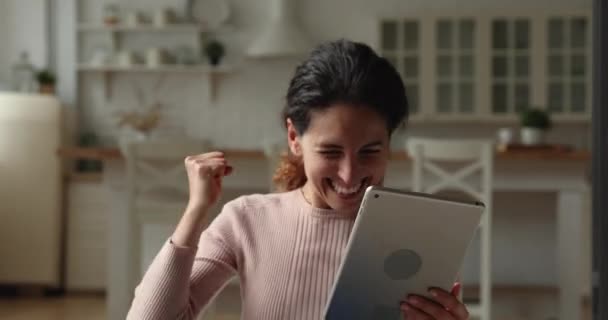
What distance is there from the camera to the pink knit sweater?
110 cm

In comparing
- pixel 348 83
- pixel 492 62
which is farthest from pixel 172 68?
pixel 348 83

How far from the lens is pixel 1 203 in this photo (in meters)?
5.03

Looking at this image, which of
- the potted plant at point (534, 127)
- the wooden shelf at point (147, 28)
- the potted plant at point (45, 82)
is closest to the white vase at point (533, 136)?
the potted plant at point (534, 127)

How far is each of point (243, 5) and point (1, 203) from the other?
1922 mm

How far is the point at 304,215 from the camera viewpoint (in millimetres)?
1175

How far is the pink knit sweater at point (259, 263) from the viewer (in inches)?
43.4

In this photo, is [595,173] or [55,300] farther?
[55,300]

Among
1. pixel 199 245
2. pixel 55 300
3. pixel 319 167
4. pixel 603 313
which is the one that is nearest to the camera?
pixel 603 313

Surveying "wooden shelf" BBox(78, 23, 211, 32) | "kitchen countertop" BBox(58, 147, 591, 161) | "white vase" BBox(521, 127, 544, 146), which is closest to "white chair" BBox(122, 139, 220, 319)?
"kitchen countertop" BBox(58, 147, 591, 161)

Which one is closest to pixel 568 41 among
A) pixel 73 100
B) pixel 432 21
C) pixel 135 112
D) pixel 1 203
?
pixel 432 21

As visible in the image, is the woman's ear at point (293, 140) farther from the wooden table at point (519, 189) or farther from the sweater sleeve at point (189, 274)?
the wooden table at point (519, 189)

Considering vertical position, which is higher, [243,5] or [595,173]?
[243,5]

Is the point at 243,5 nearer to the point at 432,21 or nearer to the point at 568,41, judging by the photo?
the point at 432,21

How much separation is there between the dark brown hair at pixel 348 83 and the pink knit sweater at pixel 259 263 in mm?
129
